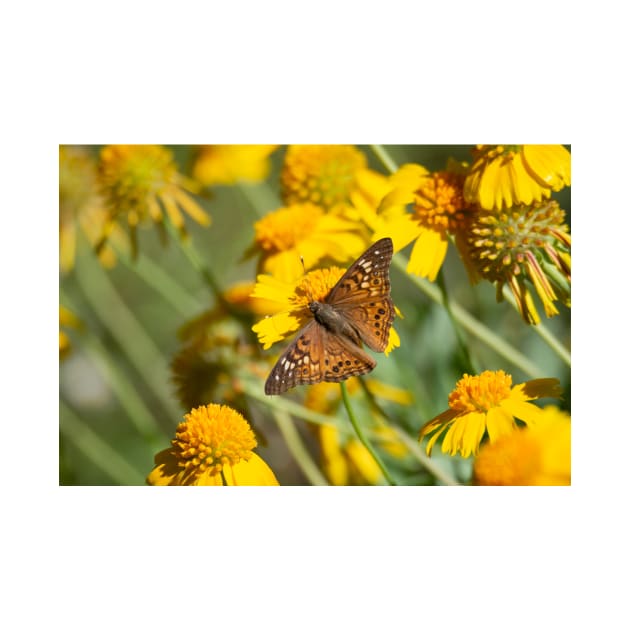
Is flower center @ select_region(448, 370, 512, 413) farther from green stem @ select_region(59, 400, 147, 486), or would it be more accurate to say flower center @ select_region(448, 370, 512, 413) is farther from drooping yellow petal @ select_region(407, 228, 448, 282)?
green stem @ select_region(59, 400, 147, 486)

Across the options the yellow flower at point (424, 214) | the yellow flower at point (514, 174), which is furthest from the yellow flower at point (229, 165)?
the yellow flower at point (514, 174)

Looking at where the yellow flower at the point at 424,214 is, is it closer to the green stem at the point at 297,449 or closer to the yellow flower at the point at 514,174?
the yellow flower at the point at 514,174

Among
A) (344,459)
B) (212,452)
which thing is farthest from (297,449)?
(212,452)

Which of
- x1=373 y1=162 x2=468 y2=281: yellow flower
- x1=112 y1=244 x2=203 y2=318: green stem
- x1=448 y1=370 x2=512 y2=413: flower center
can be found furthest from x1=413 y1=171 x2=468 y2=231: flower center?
x1=112 y1=244 x2=203 y2=318: green stem

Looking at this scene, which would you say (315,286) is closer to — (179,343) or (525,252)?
(525,252)
